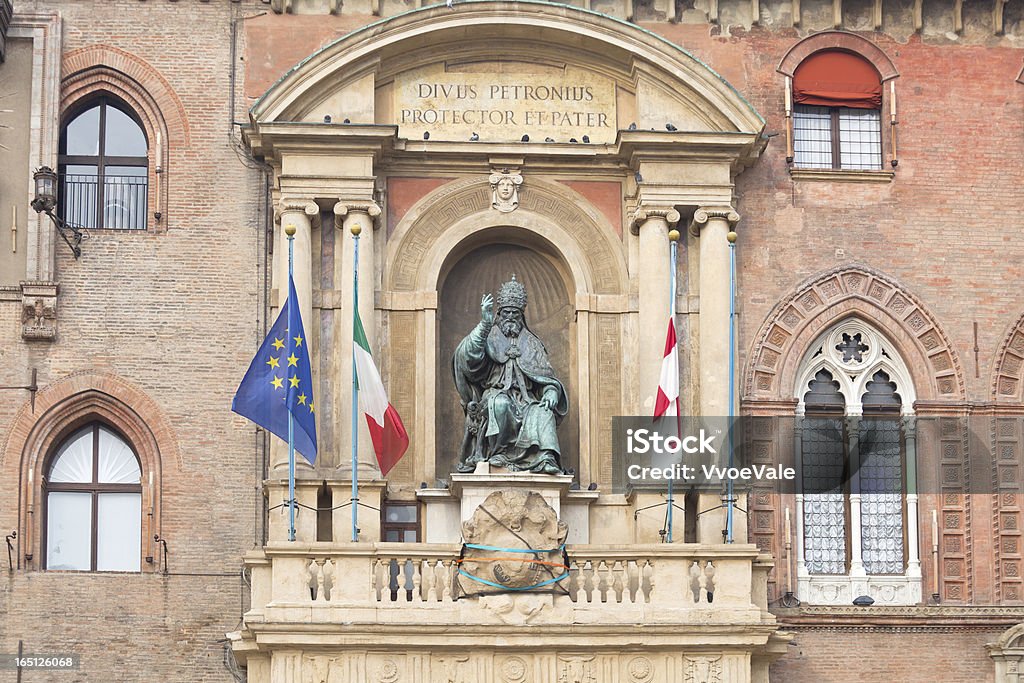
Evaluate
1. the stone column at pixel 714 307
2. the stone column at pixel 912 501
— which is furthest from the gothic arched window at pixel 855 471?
the stone column at pixel 714 307

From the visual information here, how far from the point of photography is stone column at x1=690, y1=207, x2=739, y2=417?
28.6m

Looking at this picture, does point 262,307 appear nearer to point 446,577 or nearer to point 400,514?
point 400,514

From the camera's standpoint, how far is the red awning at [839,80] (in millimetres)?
30094

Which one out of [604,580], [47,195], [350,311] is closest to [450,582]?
[604,580]

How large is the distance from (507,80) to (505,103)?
295 mm

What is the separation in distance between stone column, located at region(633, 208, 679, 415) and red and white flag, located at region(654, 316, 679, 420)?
594 mm

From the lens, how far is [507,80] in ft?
97.5

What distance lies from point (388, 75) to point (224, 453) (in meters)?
5.10

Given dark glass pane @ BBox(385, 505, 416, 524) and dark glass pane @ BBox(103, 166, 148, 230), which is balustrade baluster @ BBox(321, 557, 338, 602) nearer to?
dark glass pane @ BBox(385, 505, 416, 524)

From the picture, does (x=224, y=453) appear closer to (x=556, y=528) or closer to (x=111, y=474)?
(x=111, y=474)

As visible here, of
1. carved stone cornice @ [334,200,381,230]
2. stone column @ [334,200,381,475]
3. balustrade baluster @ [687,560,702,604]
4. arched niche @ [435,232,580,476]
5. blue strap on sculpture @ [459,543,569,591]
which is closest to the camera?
blue strap on sculpture @ [459,543,569,591]

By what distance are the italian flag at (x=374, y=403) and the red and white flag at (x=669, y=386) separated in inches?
A: 118

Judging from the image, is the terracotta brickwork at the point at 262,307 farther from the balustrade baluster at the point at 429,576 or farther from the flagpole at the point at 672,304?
the balustrade baluster at the point at 429,576

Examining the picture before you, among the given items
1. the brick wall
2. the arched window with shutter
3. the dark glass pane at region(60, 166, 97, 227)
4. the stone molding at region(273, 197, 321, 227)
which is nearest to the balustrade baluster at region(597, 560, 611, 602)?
the brick wall
